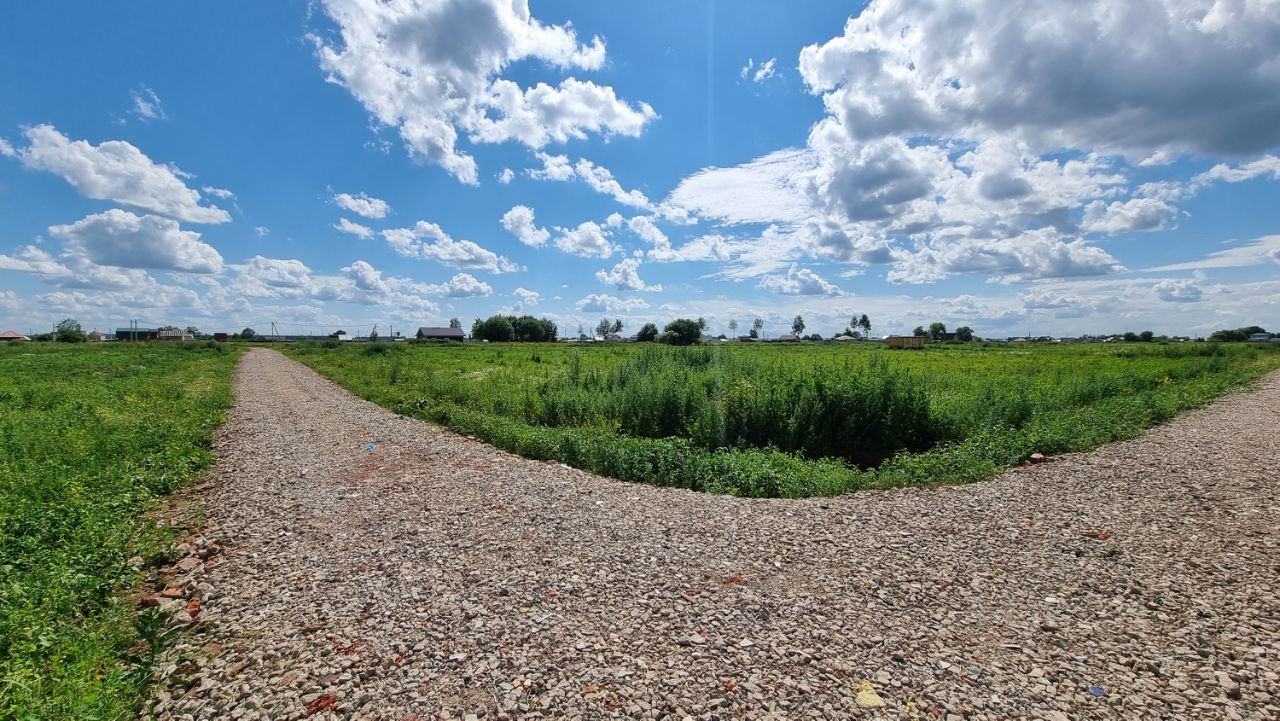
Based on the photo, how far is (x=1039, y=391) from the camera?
21.1 m

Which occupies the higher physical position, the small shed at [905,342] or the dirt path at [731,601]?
the small shed at [905,342]

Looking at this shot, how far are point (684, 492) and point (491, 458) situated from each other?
435 centimetres

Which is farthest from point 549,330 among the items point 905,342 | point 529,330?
point 905,342

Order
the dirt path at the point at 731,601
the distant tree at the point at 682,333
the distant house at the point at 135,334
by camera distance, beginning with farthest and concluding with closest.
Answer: the distant house at the point at 135,334
the distant tree at the point at 682,333
the dirt path at the point at 731,601

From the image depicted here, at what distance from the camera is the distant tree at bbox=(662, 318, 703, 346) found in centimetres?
5275

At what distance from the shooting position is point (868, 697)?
Result: 12.1 ft

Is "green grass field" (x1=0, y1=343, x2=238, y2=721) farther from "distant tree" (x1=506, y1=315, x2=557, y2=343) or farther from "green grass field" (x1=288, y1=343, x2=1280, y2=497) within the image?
"distant tree" (x1=506, y1=315, x2=557, y2=343)

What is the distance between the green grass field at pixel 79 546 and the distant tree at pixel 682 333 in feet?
135

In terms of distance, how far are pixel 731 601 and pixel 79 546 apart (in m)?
7.14

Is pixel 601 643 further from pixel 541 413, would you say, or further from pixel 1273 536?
pixel 541 413

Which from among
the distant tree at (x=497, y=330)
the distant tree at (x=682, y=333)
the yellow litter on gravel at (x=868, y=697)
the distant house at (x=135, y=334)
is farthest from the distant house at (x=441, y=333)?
the yellow litter on gravel at (x=868, y=697)

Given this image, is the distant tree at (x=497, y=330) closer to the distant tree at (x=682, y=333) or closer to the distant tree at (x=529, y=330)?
the distant tree at (x=529, y=330)

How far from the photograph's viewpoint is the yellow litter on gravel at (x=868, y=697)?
3.62 m

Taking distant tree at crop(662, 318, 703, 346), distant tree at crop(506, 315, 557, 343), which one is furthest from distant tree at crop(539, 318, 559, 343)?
distant tree at crop(662, 318, 703, 346)
